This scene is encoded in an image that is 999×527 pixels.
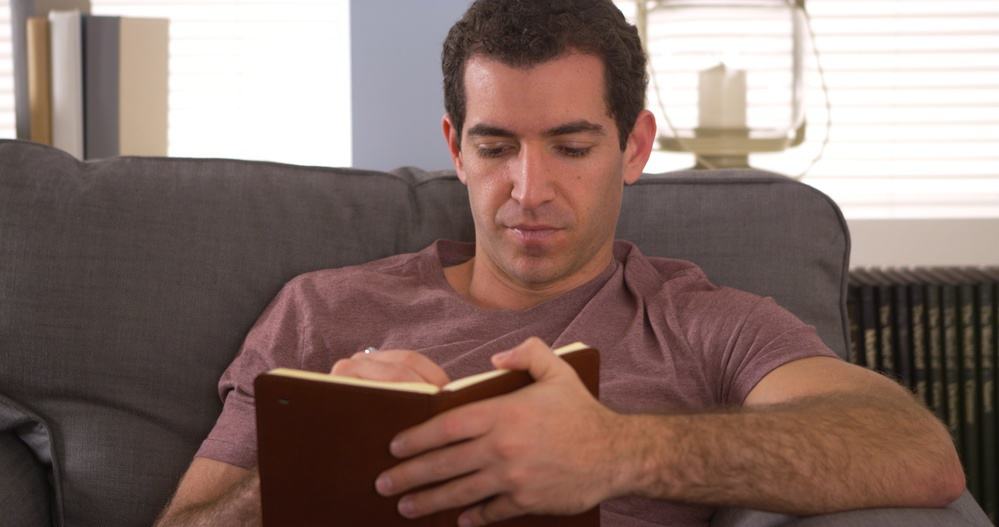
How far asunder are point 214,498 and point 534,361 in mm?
503

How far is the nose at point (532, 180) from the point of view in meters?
1.51

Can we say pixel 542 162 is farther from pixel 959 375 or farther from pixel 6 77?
pixel 6 77

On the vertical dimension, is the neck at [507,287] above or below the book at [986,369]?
above

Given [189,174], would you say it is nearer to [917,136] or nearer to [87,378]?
[87,378]

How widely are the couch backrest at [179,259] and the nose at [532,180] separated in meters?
0.28

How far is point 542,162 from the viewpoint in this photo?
1519mm

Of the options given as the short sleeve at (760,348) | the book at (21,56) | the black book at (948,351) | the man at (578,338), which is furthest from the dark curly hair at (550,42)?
the book at (21,56)

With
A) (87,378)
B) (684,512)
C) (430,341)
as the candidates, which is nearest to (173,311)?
(87,378)

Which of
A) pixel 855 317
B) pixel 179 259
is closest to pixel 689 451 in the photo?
pixel 179 259

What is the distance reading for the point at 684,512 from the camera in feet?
4.58

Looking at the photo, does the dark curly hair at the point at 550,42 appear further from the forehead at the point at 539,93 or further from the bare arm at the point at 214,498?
the bare arm at the point at 214,498

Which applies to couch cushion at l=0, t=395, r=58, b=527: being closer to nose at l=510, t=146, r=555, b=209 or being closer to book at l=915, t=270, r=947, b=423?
nose at l=510, t=146, r=555, b=209

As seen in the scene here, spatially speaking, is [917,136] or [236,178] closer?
[236,178]

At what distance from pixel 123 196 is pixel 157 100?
70 cm
